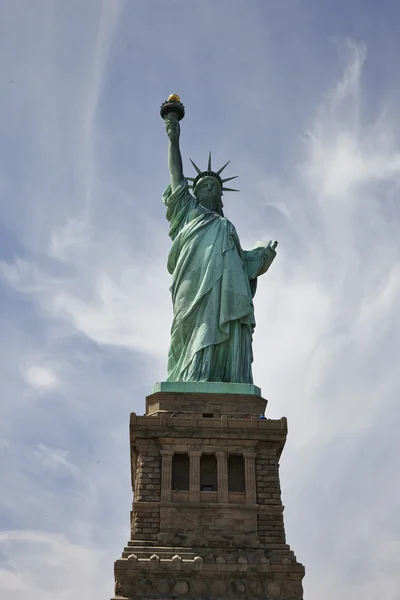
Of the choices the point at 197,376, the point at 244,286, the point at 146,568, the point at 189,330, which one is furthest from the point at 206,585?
the point at 244,286

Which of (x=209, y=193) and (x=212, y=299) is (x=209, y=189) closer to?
(x=209, y=193)

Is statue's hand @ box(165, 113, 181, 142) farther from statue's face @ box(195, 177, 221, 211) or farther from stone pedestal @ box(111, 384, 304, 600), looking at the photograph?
stone pedestal @ box(111, 384, 304, 600)

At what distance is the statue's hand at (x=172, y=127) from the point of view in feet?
93.1

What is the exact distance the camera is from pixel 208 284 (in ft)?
79.7

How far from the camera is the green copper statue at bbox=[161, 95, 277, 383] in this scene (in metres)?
23.4

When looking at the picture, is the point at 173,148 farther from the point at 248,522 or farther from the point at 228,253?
the point at 248,522

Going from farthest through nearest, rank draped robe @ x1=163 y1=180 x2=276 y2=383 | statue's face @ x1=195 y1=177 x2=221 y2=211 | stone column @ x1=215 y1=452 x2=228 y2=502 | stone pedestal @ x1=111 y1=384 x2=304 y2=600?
statue's face @ x1=195 y1=177 x2=221 y2=211 < draped robe @ x1=163 y1=180 x2=276 y2=383 < stone column @ x1=215 y1=452 x2=228 y2=502 < stone pedestal @ x1=111 y1=384 x2=304 y2=600

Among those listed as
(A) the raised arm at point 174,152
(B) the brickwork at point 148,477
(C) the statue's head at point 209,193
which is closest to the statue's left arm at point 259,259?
(C) the statue's head at point 209,193

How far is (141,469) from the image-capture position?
66.7ft

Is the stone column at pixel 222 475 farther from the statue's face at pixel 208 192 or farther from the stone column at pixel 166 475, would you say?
the statue's face at pixel 208 192

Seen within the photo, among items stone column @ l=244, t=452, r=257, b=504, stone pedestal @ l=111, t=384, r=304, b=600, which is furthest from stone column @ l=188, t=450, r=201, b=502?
stone column @ l=244, t=452, r=257, b=504

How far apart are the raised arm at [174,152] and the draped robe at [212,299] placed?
5.21 feet

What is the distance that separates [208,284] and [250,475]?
247 inches

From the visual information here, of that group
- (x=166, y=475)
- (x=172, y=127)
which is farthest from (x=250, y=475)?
(x=172, y=127)
